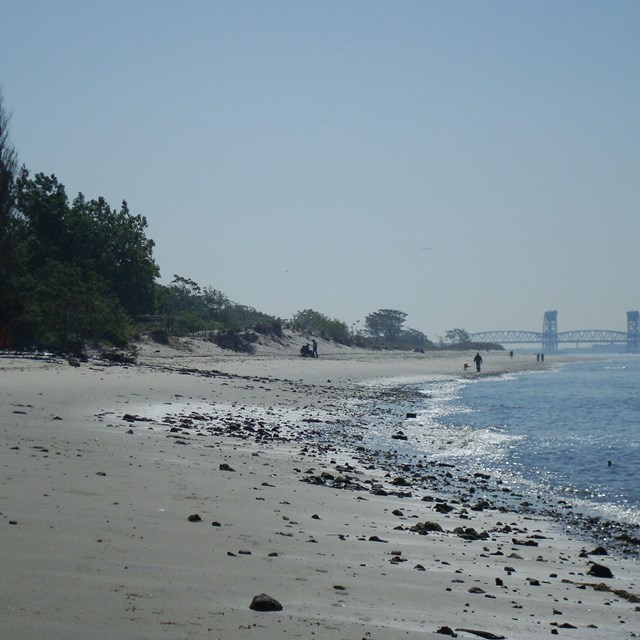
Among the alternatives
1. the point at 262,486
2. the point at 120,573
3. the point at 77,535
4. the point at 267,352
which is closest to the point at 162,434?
the point at 262,486

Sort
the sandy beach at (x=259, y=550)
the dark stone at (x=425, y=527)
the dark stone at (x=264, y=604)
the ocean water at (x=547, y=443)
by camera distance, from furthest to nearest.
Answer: the ocean water at (x=547, y=443) → the dark stone at (x=425, y=527) → the dark stone at (x=264, y=604) → the sandy beach at (x=259, y=550)

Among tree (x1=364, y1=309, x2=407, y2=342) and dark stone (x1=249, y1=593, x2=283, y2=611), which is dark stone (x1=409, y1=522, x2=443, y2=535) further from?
tree (x1=364, y1=309, x2=407, y2=342)

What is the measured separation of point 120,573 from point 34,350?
34323 millimetres

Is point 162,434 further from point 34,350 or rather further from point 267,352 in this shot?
point 267,352

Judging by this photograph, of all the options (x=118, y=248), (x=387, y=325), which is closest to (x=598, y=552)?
(x=118, y=248)

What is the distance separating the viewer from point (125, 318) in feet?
148

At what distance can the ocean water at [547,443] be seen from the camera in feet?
45.6

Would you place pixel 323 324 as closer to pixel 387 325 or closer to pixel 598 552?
pixel 387 325

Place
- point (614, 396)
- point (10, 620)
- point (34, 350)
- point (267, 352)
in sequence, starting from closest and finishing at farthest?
1. point (10, 620)
2. point (34, 350)
3. point (614, 396)
4. point (267, 352)

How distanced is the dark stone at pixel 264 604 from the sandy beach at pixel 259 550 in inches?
1.7

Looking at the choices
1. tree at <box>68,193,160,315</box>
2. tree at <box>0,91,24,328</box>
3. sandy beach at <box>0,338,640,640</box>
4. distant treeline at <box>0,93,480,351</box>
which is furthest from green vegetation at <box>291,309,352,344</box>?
sandy beach at <box>0,338,640,640</box>

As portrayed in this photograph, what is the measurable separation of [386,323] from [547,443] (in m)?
145

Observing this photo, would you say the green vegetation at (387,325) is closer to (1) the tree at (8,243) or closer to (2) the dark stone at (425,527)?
(1) the tree at (8,243)

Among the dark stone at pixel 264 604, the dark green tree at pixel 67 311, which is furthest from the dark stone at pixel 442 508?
the dark green tree at pixel 67 311
